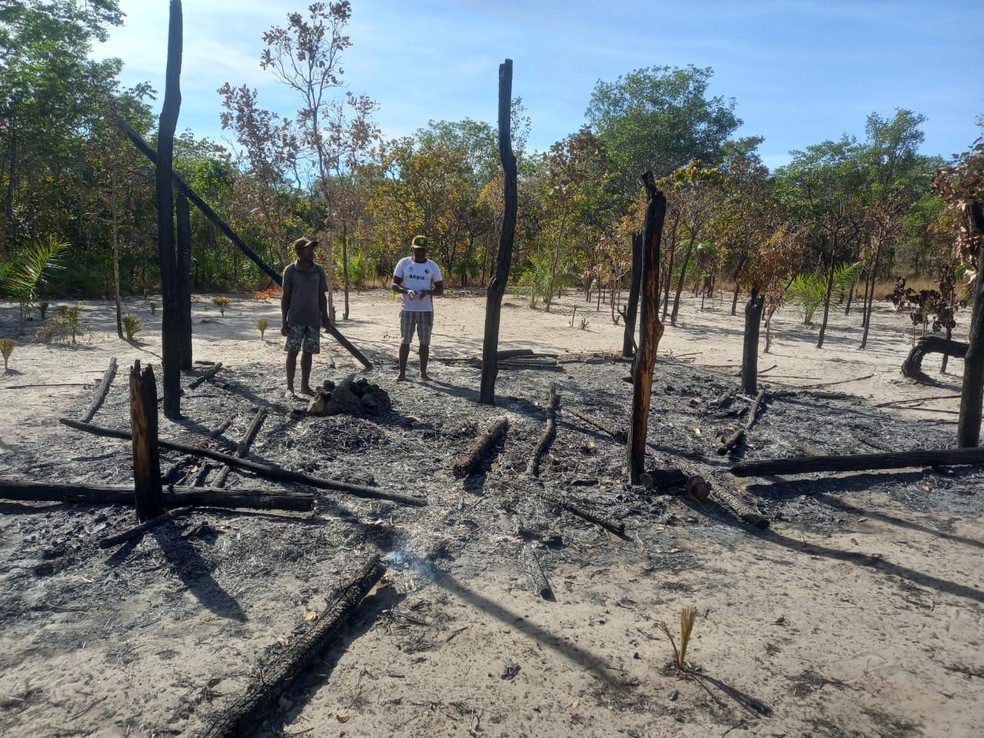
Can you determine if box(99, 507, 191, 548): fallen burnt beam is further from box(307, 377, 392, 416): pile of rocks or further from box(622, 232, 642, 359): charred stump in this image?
box(622, 232, 642, 359): charred stump

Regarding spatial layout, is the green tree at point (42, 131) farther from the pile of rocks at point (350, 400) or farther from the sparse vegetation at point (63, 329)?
the pile of rocks at point (350, 400)

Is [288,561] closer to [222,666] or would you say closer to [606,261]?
[222,666]

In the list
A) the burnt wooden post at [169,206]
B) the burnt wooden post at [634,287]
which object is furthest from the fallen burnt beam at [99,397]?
the burnt wooden post at [634,287]

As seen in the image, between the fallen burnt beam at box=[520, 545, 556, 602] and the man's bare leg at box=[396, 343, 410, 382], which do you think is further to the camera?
the man's bare leg at box=[396, 343, 410, 382]

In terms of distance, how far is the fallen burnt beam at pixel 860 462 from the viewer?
5367mm

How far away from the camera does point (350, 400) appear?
6641 mm

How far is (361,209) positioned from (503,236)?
13969 millimetres

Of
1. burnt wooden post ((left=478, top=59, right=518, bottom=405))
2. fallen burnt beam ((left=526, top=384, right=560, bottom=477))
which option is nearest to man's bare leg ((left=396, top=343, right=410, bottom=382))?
burnt wooden post ((left=478, top=59, right=518, bottom=405))

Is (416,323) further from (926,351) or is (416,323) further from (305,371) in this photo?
(926,351)

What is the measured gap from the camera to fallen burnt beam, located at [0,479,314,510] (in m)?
4.34

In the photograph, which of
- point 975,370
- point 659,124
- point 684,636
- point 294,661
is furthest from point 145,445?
point 659,124

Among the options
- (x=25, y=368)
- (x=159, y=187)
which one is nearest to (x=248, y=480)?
(x=159, y=187)

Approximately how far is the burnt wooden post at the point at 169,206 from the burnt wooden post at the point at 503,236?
3.03 meters

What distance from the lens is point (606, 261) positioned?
18.1m
